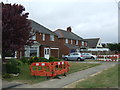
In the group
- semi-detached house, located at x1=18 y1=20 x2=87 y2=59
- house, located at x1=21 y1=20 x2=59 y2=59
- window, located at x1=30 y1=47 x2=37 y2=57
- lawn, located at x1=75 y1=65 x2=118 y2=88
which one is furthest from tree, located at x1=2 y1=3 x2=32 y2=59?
window, located at x1=30 y1=47 x2=37 y2=57

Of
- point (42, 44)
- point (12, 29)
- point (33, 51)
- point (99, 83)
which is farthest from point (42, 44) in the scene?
point (99, 83)

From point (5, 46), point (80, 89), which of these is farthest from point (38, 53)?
point (80, 89)

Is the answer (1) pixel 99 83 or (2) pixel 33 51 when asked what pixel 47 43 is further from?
(1) pixel 99 83

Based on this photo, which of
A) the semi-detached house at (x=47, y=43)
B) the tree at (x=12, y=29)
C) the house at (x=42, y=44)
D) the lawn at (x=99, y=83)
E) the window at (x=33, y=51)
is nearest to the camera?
the lawn at (x=99, y=83)

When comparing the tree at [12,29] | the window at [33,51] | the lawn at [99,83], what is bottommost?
the lawn at [99,83]

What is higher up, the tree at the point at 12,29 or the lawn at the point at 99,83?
the tree at the point at 12,29

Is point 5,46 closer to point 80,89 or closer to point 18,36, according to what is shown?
point 18,36

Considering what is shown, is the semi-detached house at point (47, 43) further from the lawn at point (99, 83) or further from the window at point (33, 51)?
the lawn at point (99, 83)

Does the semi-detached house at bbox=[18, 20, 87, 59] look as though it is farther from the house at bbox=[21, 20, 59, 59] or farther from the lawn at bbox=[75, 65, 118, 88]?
the lawn at bbox=[75, 65, 118, 88]

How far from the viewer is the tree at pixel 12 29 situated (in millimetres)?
11461

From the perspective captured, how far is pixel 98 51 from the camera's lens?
46.7m

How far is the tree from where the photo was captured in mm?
11461

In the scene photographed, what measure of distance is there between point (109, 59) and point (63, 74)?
1641 cm

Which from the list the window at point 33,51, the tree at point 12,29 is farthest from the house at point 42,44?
the tree at point 12,29
